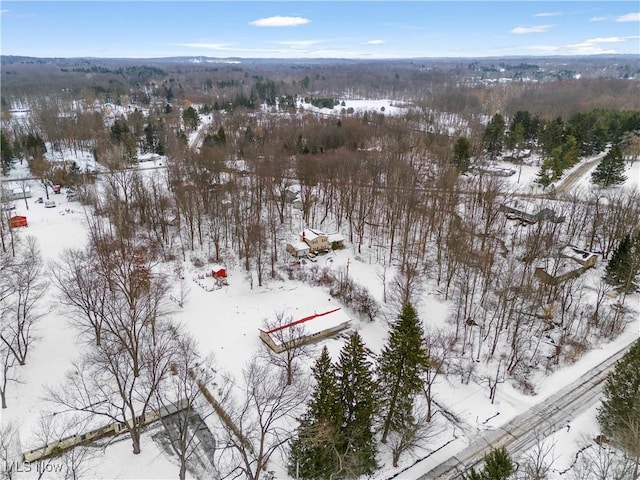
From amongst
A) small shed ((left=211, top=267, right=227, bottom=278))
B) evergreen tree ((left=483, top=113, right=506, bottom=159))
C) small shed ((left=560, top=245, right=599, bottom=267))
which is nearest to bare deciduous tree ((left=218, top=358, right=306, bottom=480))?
small shed ((left=211, top=267, right=227, bottom=278))

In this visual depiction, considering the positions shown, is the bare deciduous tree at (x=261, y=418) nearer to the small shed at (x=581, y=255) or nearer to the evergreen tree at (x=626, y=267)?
the evergreen tree at (x=626, y=267)

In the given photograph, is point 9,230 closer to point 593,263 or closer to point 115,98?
point 593,263

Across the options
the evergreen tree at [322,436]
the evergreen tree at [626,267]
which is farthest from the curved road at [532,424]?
the evergreen tree at [626,267]

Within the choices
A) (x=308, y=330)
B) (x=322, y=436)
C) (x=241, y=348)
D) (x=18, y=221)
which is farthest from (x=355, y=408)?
(x=18, y=221)

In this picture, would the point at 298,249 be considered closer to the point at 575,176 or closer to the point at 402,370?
the point at 402,370

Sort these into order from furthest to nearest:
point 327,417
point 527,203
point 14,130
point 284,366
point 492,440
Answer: point 14,130, point 527,203, point 284,366, point 492,440, point 327,417

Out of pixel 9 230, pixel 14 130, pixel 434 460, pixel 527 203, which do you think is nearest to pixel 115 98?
pixel 14 130
